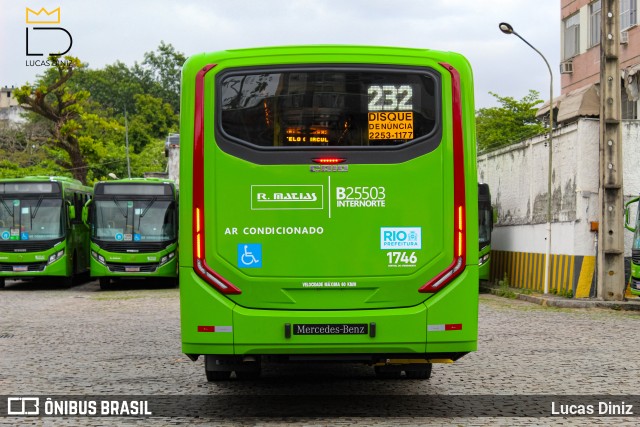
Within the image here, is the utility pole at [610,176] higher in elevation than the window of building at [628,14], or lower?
lower

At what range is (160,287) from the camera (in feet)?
101

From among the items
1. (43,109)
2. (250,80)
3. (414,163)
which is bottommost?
(414,163)

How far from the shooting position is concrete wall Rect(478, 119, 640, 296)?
23250 mm

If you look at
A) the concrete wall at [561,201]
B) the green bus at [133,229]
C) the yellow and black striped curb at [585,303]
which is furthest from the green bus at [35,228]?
the yellow and black striped curb at [585,303]

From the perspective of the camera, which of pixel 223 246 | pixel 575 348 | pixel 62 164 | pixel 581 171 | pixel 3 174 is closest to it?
pixel 223 246

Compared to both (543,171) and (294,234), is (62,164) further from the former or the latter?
(294,234)

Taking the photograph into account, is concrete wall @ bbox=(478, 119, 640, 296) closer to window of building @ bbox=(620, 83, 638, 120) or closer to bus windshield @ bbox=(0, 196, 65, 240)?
window of building @ bbox=(620, 83, 638, 120)

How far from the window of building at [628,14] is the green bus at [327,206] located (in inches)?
942

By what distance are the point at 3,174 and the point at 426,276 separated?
54633mm

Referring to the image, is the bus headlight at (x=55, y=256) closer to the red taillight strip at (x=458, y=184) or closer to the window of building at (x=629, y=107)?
the window of building at (x=629, y=107)

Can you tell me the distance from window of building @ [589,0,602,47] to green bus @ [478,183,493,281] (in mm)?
7360

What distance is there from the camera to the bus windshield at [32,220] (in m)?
29.2

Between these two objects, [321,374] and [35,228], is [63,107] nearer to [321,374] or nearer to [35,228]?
[35,228]

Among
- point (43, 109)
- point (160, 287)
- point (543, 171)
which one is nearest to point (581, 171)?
point (543, 171)
